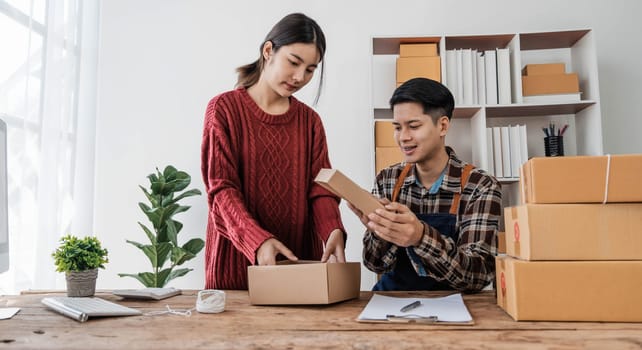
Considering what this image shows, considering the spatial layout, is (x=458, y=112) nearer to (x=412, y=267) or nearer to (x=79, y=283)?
(x=412, y=267)

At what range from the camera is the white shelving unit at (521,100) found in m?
2.58

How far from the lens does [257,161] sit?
4.69 feet

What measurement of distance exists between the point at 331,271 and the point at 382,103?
6.45 feet

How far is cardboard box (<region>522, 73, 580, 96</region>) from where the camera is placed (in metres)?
2.58

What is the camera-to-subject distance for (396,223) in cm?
119

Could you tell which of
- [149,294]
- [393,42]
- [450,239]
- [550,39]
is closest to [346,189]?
[450,239]

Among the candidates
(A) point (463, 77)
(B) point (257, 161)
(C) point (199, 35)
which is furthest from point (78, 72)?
(A) point (463, 77)

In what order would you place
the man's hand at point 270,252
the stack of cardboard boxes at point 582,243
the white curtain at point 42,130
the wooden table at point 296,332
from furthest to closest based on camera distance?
1. the white curtain at point 42,130
2. the man's hand at point 270,252
3. the stack of cardboard boxes at point 582,243
4. the wooden table at point 296,332

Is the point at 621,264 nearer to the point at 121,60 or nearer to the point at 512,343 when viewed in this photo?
the point at 512,343

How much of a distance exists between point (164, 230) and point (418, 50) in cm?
165

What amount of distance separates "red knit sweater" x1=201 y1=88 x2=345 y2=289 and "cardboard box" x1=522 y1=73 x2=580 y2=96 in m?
1.61

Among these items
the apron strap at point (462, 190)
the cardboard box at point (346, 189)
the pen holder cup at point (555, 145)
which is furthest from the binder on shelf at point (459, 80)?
the cardboard box at point (346, 189)

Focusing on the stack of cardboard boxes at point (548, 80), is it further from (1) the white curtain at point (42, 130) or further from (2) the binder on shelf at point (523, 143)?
(1) the white curtain at point (42, 130)

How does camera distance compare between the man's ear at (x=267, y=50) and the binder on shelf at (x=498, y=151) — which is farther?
the binder on shelf at (x=498, y=151)
